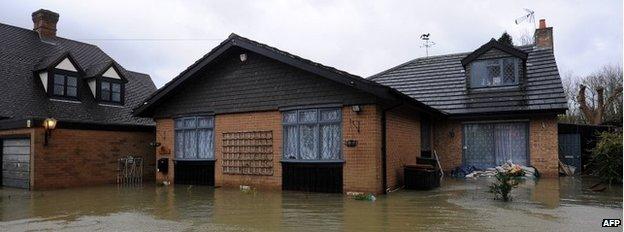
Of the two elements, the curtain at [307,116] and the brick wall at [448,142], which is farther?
the brick wall at [448,142]

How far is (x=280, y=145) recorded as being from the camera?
1265 centimetres

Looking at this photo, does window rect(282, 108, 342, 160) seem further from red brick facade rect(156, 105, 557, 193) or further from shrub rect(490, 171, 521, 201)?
shrub rect(490, 171, 521, 201)

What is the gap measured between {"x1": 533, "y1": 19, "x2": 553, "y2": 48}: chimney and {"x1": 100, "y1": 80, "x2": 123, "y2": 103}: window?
18269mm

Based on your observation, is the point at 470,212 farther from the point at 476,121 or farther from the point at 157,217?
the point at 476,121

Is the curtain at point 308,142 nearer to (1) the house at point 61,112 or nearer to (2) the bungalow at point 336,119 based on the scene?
(2) the bungalow at point 336,119

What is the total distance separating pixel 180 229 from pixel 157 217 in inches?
56.3

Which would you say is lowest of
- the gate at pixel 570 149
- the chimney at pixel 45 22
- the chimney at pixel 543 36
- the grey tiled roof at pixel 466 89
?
the gate at pixel 570 149

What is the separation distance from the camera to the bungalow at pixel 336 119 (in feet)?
37.6

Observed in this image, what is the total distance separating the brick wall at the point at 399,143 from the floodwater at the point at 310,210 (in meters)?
0.66

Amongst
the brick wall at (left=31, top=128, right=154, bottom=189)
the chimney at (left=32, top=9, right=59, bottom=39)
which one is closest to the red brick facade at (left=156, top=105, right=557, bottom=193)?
the brick wall at (left=31, top=128, right=154, bottom=189)

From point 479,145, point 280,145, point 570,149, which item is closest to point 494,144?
point 479,145

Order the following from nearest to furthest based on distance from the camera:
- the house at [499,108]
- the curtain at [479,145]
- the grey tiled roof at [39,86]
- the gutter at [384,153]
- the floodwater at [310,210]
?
1. the floodwater at [310,210]
2. the gutter at [384,153]
3. the house at [499,108]
4. the curtain at [479,145]
5. the grey tiled roof at [39,86]

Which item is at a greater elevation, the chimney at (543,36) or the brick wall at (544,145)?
the chimney at (543,36)

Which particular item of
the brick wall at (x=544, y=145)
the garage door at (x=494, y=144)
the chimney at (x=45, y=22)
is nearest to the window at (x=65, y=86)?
the chimney at (x=45, y=22)
